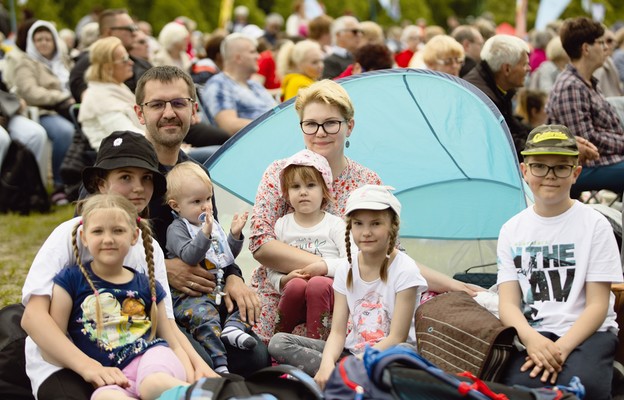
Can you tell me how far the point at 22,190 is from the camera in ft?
30.1

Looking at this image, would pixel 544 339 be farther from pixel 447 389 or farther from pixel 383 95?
pixel 383 95

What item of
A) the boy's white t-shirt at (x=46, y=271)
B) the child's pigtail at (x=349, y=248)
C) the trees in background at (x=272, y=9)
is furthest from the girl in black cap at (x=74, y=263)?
the trees in background at (x=272, y=9)

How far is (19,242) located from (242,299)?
410cm

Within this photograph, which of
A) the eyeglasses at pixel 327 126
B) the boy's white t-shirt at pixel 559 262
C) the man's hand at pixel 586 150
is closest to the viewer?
the boy's white t-shirt at pixel 559 262

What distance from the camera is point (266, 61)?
1227 cm

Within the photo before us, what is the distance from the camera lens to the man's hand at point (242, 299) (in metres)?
4.61

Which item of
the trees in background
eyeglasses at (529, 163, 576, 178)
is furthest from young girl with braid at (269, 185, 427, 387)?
the trees in background

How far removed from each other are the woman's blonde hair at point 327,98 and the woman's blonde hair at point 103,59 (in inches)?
135

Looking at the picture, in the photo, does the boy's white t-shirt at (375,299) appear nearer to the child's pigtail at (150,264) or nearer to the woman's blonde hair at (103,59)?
the child's pigtail at (150,264)

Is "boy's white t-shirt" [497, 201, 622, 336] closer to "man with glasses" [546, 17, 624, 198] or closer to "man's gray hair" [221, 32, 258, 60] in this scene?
"man with glasses" [546, 17, 624, 198]

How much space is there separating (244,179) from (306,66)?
422cm

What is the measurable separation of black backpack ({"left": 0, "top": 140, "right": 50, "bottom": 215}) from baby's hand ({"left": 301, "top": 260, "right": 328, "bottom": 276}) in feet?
16.5

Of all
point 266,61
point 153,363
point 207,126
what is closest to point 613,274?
point 153,363

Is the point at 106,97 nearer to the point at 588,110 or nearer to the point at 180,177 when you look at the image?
the point at 180,177
